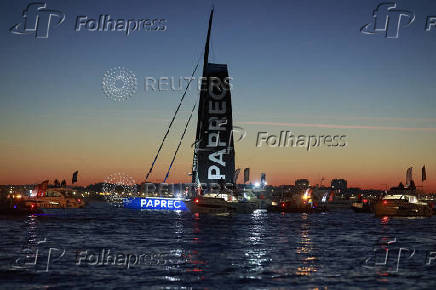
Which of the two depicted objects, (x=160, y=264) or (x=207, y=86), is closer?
(x=160, y=264)

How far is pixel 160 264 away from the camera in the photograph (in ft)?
80.2

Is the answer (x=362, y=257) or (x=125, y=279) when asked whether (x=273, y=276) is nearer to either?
(x=125, y=279)

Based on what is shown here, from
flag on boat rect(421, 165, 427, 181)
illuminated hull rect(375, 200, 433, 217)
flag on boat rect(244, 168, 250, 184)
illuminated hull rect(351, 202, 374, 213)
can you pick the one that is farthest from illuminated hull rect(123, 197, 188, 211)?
flag on boat rect(421, 165, 427, 181)

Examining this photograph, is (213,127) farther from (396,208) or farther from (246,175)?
(246,175)

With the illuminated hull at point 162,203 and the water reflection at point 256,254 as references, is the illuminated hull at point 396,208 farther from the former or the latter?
the water reflection at point 256,254

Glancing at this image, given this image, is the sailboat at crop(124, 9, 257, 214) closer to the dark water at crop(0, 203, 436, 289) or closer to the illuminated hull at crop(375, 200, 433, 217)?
the illuminated hull at crop(375, 200, 433, 217)

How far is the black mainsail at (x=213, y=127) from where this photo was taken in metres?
86.8

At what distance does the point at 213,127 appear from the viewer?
286ft

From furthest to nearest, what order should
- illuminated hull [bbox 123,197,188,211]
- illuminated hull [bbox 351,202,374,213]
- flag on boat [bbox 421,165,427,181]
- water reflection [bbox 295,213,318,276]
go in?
illuminated hull [bbox 351,202,374,213] → flag on boat [bbox 421,165,427,181] → illuminated hull [bbox 123,197,188,211] → water reflection [bbox 295,213,318,276]

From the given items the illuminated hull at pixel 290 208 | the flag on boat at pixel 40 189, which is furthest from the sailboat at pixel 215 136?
the flag on boat at pixel 40 189

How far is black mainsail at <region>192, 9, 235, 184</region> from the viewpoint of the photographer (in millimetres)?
86812

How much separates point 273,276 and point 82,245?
47.3 feet

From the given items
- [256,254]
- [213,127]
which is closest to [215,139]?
[213,127]

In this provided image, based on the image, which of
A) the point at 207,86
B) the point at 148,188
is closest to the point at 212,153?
the point at 207,86
